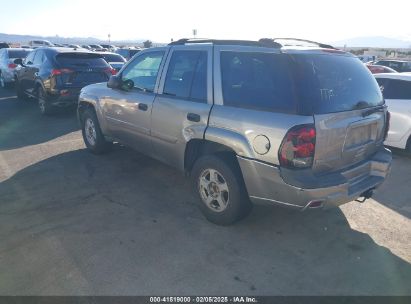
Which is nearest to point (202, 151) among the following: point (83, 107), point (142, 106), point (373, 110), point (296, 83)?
point (142, 106)

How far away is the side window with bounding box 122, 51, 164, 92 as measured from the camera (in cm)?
477

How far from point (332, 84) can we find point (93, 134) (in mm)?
4348

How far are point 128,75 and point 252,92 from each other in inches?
98.0

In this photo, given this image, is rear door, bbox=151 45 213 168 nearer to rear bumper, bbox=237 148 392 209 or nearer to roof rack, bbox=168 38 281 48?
roof rack, bbox=168 38 281 48

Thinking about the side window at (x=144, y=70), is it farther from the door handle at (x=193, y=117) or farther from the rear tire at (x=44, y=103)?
the rear tire at (x=44, y=103)

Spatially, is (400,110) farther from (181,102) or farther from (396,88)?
(181,102)

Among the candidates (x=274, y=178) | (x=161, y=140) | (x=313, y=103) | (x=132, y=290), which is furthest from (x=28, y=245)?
(x=313, y=103)

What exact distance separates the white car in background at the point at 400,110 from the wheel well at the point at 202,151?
422cm

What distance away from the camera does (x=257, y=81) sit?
349 centimetres

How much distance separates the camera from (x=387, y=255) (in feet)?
11.4

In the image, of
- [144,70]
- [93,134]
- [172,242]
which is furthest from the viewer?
[93,134]

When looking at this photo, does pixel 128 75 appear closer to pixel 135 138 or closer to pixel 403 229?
pixel 135 138

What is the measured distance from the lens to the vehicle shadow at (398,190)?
4.57 metres

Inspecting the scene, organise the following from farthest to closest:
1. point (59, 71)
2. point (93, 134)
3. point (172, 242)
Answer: point (59, 71) → point (93, 134) → point (172, 242)
